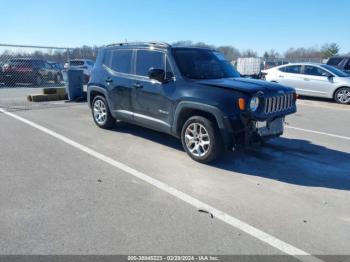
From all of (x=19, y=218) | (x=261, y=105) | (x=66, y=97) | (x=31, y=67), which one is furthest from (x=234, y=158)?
(x=31, y=67)

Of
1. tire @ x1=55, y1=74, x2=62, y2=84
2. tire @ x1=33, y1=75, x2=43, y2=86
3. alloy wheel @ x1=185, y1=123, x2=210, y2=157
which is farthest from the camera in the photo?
tire @ x1=55, y1=74, x2=62, y2=84

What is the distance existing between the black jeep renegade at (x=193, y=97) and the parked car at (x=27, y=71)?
12.5 metres

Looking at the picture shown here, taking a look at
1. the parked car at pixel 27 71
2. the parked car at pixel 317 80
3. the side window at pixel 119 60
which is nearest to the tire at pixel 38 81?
the parked car at pixel 27 71

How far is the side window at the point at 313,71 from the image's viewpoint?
13766 mm

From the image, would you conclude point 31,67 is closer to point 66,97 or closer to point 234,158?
point 66,97

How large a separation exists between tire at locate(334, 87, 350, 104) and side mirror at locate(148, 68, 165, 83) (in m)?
10.0

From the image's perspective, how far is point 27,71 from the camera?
18250 millimetres

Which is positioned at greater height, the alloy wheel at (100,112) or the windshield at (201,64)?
the windshield at (201,64)

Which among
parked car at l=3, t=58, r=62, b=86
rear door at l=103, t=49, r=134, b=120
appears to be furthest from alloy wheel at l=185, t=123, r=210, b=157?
parked car at l=3, t=58, r=62, b=86

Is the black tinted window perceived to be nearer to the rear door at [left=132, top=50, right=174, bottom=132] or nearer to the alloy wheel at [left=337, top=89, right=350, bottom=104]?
the alloy wheel at [left=337, top=89, right=350, bottom=104]

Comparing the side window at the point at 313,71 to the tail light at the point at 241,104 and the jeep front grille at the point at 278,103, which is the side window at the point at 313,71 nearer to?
the jeep front grille at the point at 278,103

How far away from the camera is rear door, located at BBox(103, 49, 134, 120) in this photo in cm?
677

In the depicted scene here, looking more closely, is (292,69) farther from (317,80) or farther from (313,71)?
(317,80)

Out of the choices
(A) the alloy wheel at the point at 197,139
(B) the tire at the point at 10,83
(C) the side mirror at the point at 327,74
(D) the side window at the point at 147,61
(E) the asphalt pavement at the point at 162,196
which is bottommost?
(E) the asphalt pavement at the point at 162,196
